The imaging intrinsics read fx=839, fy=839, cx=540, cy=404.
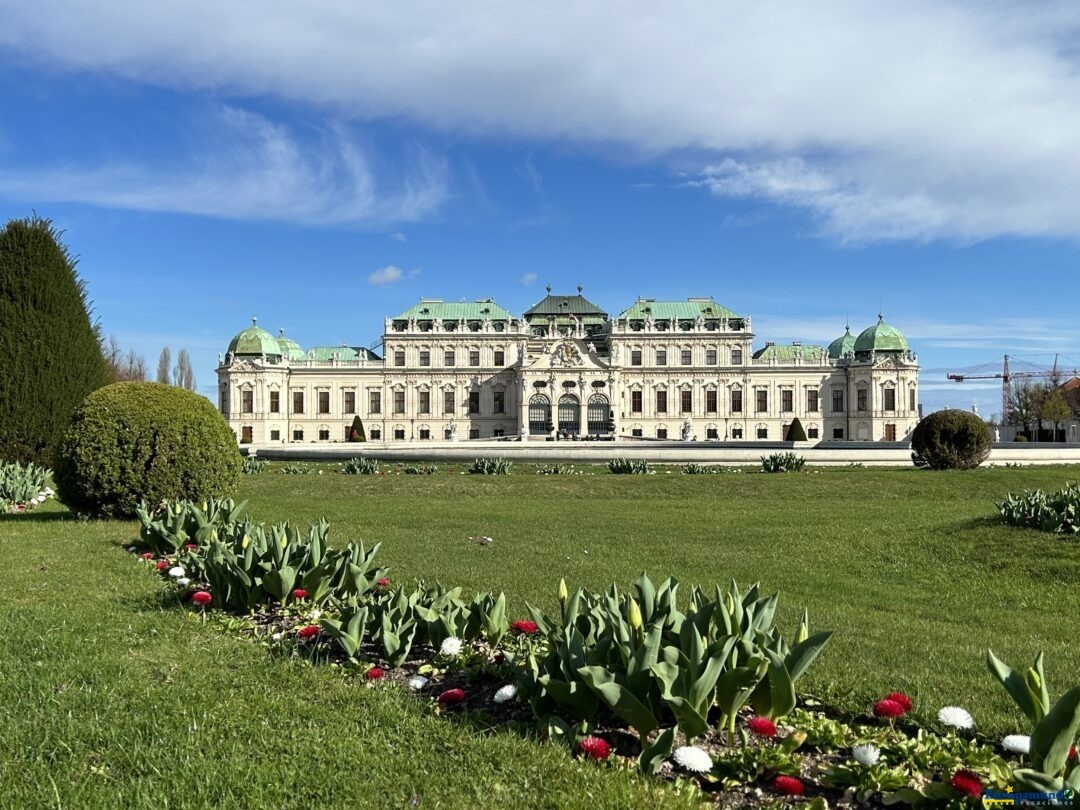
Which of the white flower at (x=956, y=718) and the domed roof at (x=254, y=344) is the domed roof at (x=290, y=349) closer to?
the domed roof at (x=254, y=344)

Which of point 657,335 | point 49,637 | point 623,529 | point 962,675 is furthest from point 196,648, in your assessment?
point 657,335

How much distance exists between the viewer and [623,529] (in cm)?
1446

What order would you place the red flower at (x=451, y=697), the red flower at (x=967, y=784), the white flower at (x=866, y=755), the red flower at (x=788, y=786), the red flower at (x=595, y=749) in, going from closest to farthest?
the red flower at (x=967, y=784), the red flower at (x=788, y=786), the white flower at (x=866, y=755), the red flower at (x=595, y=749), the red flower at (x=451, y=697)

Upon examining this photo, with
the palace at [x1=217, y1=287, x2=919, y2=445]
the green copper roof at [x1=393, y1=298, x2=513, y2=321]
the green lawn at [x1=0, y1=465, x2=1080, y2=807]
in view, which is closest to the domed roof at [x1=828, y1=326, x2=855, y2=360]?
the palace at [x1=217, y1=287, x2=919, y2=445]

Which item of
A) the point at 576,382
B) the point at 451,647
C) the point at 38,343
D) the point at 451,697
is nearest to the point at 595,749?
the point at 451,697

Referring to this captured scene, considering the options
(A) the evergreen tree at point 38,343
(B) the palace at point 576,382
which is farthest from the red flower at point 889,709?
(B) the palace at point 576,382

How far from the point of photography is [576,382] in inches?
2911

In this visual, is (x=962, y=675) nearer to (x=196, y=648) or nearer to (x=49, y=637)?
(x=196, y=648)

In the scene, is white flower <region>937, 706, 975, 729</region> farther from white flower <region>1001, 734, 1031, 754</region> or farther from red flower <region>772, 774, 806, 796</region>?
red flower <region>772, 774, 806, 796</region>

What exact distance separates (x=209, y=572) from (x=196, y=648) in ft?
4.56

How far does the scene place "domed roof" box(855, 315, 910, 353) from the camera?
7444cm

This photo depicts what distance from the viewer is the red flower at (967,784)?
3418 millimetres

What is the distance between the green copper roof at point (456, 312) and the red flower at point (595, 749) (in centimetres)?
7518

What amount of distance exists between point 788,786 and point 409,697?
233 cm
